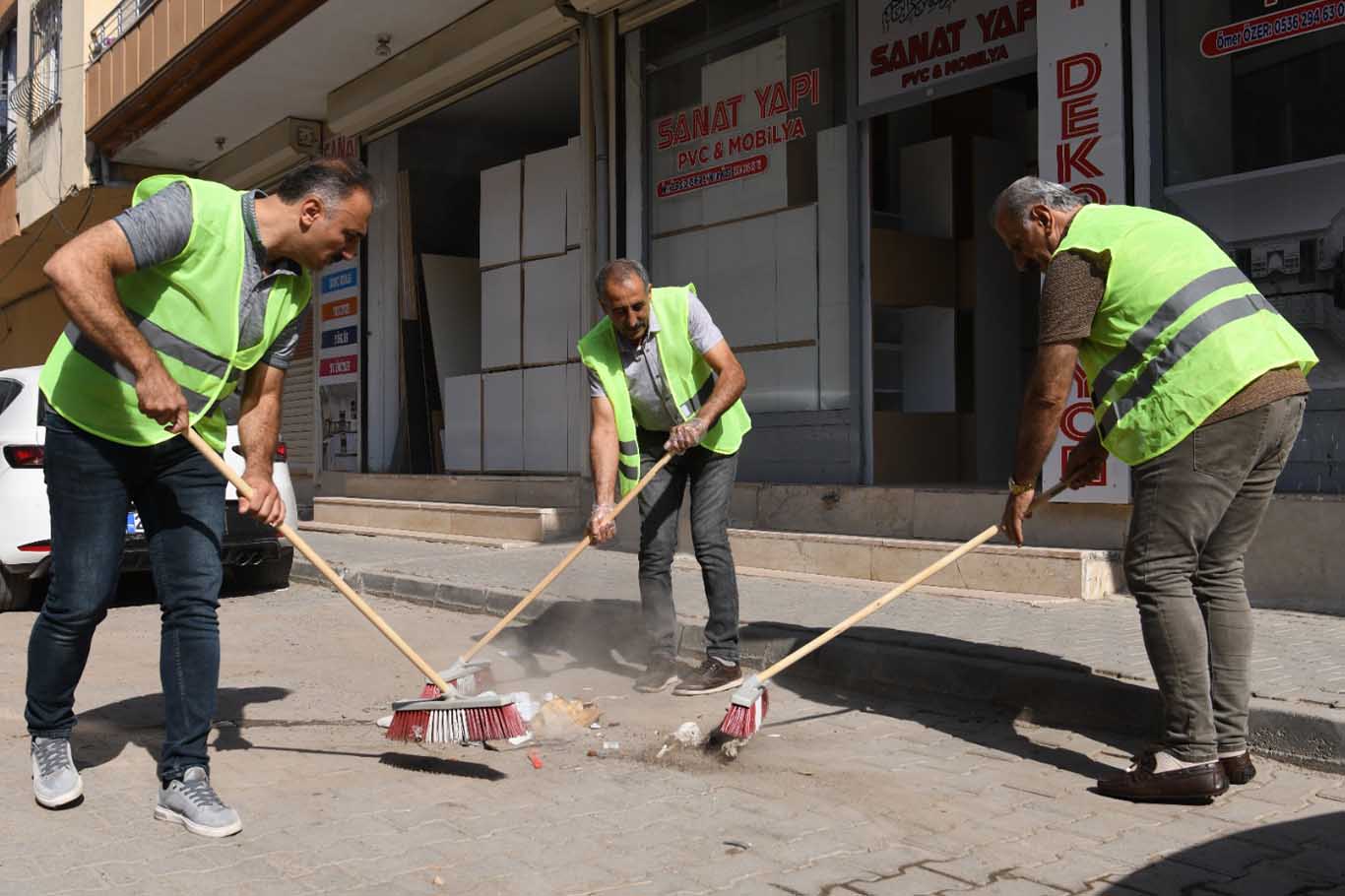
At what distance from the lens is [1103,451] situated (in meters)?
4.27

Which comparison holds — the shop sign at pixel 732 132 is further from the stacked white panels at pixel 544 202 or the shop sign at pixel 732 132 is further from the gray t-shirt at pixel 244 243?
the gray t-shirt at pixel 244 243

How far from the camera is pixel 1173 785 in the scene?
3.65 metres

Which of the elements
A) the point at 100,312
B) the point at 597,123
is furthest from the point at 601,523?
the point at 597,123

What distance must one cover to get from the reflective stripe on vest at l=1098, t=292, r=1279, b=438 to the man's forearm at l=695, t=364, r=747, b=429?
171cm

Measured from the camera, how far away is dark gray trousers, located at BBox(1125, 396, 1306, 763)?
12.2 feet

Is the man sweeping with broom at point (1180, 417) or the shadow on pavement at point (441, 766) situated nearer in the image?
the man sweeping with broom at point (1180, 417)

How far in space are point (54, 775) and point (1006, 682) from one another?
3.22 metres

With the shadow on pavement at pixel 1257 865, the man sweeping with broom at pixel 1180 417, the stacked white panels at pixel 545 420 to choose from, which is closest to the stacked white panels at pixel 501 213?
the stacked white panels at pixel 545 420

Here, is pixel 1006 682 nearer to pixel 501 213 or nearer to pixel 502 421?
pixel 502 421

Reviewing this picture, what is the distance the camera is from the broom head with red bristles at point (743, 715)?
4176 millimetres

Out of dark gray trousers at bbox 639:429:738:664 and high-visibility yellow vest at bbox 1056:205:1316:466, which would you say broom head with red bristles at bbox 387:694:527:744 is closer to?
dark gray trousers at bbox 639:429:738:664

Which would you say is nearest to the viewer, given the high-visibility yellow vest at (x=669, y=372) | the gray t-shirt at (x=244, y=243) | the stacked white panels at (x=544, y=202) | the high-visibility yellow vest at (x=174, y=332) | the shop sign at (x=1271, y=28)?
the gray t-shirt at (x=244, y=243)

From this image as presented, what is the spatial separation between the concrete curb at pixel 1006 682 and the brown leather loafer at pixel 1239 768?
12.4 inches

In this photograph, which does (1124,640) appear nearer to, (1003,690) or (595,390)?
(1003,690)
